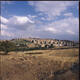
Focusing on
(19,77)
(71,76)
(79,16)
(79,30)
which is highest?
(79,16)

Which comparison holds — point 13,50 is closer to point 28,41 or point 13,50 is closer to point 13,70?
point 28,41

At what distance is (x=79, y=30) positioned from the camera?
6340mm

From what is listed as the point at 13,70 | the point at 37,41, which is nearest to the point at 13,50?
the point at 37,41

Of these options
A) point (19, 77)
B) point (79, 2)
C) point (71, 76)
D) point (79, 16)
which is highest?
point (79, 2)

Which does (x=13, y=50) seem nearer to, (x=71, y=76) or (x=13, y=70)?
(x=13, y=70)

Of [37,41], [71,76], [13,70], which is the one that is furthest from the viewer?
A: [37,41]

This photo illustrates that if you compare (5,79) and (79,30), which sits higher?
(79,30)

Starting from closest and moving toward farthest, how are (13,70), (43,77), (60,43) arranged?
(43,77) → (13,70) → (60,43)

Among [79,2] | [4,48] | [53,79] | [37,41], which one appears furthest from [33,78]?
[37,41]

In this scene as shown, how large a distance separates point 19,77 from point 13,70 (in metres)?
1.80

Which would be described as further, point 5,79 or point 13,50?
point 13,50

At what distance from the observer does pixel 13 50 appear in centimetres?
2973

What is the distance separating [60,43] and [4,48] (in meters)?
11.0

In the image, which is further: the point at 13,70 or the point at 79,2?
the point at 13,70
